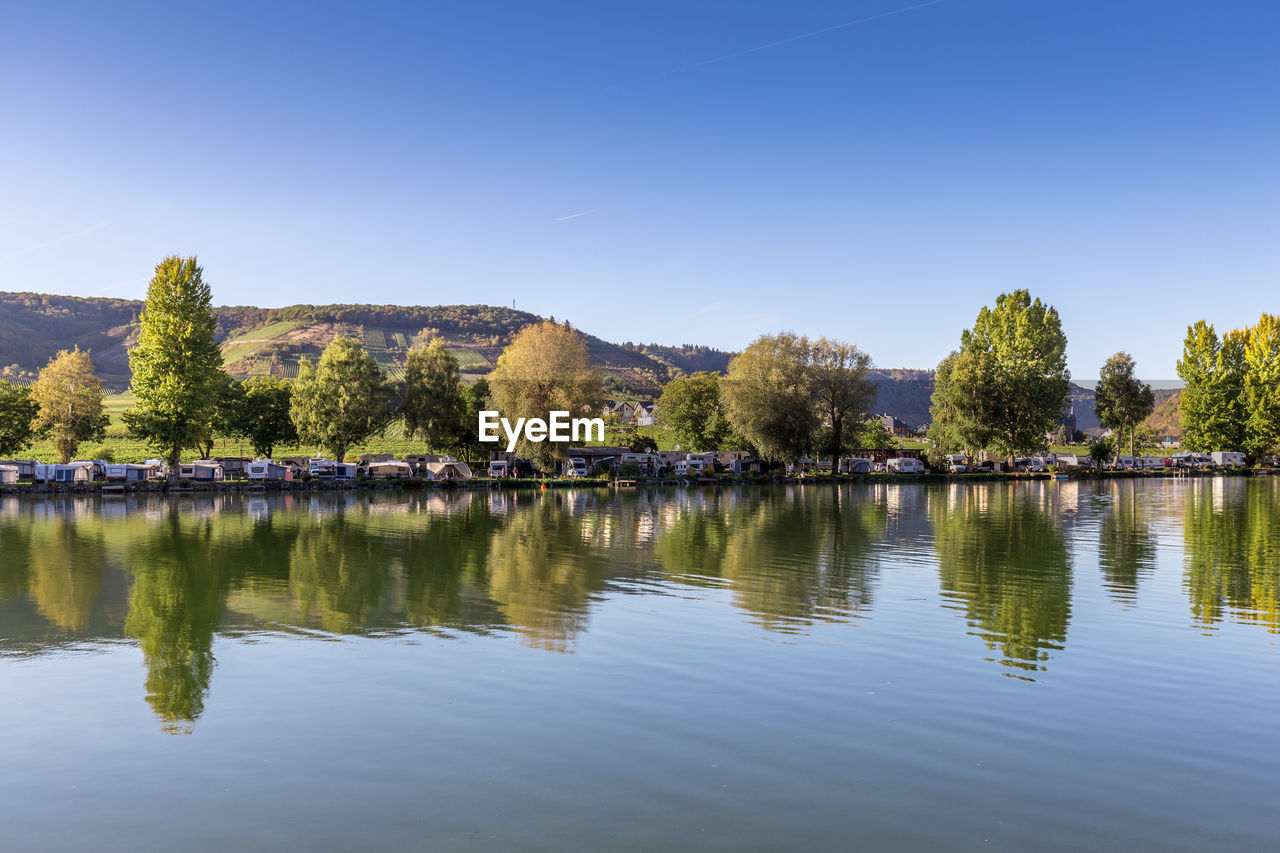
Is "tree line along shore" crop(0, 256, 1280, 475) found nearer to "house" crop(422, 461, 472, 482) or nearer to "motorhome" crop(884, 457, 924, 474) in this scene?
"motorhome" crop(884, 457, 924, 474)

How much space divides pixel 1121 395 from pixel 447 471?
3166 inches

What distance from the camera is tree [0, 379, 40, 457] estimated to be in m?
72.3

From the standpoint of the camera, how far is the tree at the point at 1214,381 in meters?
104

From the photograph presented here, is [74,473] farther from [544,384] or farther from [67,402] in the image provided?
[544,384]

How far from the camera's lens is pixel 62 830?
753 cm

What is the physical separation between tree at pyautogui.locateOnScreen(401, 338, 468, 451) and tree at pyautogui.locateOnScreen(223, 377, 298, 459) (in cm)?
1227

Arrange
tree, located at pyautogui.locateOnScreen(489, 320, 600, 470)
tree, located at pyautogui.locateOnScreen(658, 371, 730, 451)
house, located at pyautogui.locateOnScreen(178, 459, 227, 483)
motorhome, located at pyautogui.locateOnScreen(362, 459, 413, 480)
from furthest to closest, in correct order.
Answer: tree, located at pyautogui.locateOnScreen(658, 371, 730, 451) → motorhome, located at pyautogui.locateOnScreen(362, 459, 413, 480) → tree, located at pyautogui.locateOnScreen(489, 320, 600, 470) → house, located at pyautogui.locateOnScreen(178, 459, 227, 483)

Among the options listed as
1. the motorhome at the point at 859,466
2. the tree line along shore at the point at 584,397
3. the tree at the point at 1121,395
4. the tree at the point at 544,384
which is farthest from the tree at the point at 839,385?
the tree at the point at 1121,395

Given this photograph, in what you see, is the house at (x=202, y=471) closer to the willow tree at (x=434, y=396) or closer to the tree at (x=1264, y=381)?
the willow tree at (x=434, y=396)

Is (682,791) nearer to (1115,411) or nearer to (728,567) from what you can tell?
(728,567)

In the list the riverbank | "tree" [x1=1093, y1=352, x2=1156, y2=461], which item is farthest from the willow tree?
"tree" [x1=1093, y1=352, x2=1156, y2=461]

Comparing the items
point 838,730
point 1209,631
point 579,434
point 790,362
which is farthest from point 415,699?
point 790,362

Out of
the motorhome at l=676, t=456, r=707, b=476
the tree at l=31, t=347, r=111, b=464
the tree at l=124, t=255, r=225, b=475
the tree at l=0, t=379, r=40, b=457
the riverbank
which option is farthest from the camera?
the motorhome at l=676, t=456, r=707, b=476

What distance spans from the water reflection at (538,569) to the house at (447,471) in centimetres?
2996
